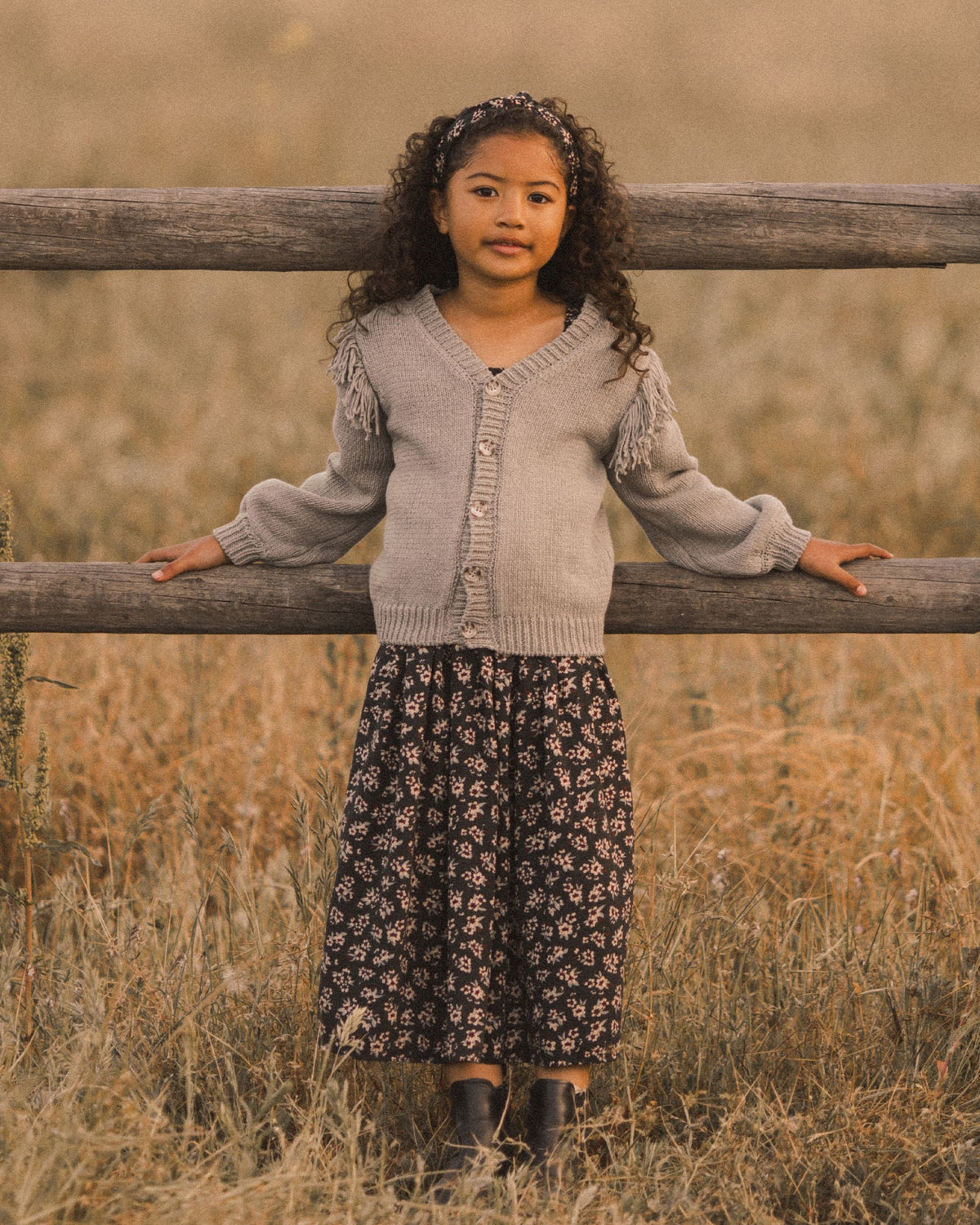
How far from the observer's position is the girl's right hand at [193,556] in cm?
246

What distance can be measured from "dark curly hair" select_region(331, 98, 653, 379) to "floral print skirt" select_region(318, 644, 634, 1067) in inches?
23.7

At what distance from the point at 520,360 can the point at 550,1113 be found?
1277 millimetres

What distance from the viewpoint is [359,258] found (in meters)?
2.44

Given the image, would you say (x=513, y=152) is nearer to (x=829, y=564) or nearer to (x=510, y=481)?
(x=510, y=481)

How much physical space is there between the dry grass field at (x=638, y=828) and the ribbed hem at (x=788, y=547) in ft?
1.94

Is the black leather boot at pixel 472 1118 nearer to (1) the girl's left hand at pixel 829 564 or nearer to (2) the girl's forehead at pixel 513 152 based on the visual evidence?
(1) the girl's left hand at pixel 829 564

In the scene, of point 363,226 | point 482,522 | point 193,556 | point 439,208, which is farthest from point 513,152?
point 193,556

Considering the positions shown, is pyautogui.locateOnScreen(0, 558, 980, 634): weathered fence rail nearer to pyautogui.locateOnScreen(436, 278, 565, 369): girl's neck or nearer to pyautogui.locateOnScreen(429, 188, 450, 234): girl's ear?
pyautogui.locateOnScreen(436, 278, 565, 369): girl's neck

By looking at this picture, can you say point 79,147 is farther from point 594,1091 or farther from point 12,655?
point 594,1091

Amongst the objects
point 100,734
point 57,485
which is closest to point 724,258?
point 100,734

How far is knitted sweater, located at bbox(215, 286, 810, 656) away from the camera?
2271 millimetres

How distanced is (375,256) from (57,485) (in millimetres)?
3511

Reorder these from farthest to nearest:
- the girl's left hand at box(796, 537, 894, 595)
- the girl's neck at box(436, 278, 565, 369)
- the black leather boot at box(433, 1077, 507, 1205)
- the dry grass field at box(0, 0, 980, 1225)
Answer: the girl's left hand at box(796, 537, 894, 595) → the girl's neck at box(436, 278, 565, 369) → the black leather boot at box(433, 1077, 507, 1205) → the dry grass field at box(0, 0, 980, 1225)

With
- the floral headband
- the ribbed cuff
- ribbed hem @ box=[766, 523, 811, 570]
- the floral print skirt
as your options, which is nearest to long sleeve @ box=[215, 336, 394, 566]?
the ribbed cuff
